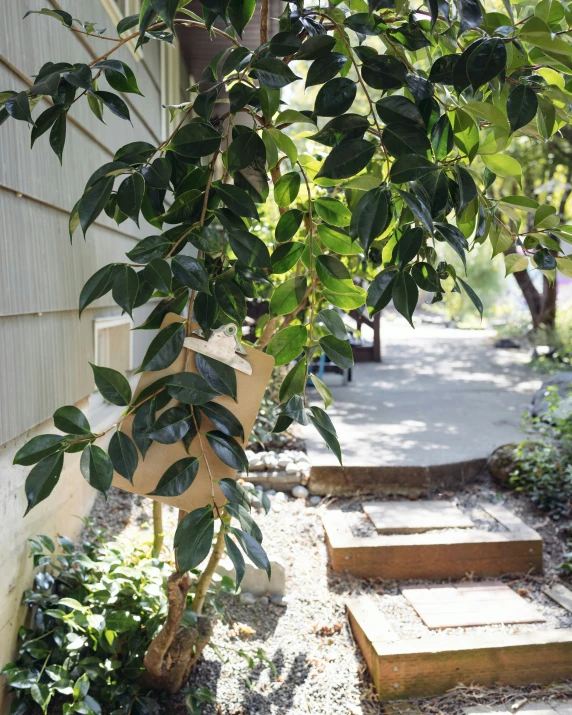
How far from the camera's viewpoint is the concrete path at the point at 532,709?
2220 mm

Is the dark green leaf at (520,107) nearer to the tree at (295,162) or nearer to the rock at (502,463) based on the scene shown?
the tree at (295,162)

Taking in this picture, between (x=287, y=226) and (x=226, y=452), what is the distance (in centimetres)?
46

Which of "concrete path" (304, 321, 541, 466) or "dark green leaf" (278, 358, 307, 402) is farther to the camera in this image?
"concrete path" (304, 321, 541, 466)

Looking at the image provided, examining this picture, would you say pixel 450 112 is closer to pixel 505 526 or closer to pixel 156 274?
pixel 156 274

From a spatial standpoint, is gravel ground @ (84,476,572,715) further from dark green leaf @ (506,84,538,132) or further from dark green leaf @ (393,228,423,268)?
dark green leaf @ (506,84,538,132)

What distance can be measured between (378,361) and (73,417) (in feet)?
30.1

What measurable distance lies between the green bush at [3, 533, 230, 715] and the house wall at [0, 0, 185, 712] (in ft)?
0.26

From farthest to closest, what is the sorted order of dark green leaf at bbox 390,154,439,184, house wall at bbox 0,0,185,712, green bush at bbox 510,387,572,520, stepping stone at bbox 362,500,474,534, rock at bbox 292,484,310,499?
rock at bbox 292,484,310,499 < green bush at bbox 510,387,572,520 < stepping stone at bbox 362,500,474,534 < house wall at bbox 0,0,185,712 < dark green leaf at bbox 390,154,439,184

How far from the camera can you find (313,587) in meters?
3.06

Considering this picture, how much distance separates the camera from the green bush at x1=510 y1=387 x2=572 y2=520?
3850mm

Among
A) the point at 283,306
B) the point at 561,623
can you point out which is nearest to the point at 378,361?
the point at 561,623

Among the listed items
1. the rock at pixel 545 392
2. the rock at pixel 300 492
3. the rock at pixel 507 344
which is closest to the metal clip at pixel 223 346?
the rock at pixel 300 492

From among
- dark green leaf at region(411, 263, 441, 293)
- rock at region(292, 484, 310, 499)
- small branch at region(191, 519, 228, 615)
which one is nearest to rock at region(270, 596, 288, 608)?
small branch at region(191, 519, 228, 615)

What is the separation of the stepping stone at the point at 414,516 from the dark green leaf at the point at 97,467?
264 cm
